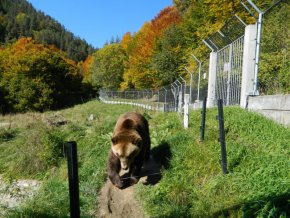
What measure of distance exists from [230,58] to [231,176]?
6.51 m

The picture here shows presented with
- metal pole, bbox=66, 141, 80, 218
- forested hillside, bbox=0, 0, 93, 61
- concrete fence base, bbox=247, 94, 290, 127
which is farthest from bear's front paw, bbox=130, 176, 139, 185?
forested hillside, bbox=0, 0, 93, 61

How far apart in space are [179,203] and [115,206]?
1.53m

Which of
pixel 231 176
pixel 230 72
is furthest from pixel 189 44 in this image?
Result: pixel 231 176

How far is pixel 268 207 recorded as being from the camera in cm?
380

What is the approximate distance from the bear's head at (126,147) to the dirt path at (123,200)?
51 centimetres

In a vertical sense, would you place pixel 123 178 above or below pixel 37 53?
below

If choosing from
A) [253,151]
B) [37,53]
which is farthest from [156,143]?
[37,53]

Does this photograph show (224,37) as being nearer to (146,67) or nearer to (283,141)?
(283,141)

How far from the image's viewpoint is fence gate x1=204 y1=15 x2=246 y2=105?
10062mm

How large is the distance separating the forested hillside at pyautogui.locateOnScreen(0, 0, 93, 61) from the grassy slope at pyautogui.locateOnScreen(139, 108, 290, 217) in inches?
5446

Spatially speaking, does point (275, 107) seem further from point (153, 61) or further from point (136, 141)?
point (153, 61)

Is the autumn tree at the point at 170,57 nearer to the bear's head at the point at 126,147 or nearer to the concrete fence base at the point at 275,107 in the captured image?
the concrete fence base at the point at 275,107

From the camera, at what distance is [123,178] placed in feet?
22.3

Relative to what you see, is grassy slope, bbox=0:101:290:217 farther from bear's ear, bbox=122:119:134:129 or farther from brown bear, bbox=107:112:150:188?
bear's ear, bbox=122:119:134:129
